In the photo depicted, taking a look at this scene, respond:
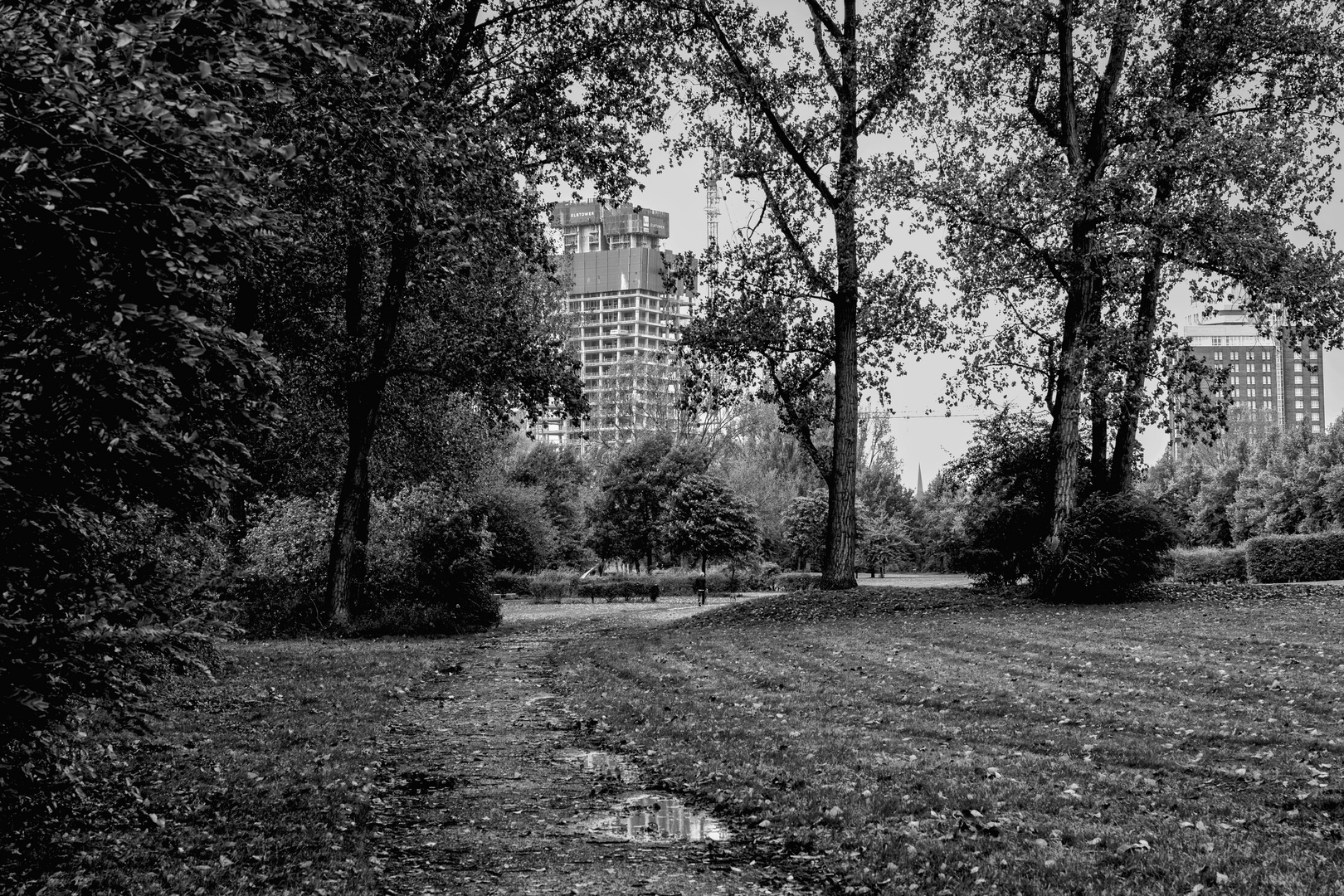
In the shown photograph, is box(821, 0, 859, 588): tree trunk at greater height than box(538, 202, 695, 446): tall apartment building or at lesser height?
lesser

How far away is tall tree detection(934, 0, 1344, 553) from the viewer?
21.6 metres

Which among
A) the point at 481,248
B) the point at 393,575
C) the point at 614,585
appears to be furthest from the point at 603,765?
the point at 614,585

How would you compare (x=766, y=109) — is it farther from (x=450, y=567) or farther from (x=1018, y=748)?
(x=1018, y=748)

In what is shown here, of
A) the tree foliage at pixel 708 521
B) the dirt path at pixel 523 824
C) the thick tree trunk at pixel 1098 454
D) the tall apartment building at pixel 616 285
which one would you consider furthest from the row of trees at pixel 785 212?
the tall apartment building at pixel 616 285

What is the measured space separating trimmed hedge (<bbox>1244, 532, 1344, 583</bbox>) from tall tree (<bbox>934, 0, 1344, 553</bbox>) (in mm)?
7610

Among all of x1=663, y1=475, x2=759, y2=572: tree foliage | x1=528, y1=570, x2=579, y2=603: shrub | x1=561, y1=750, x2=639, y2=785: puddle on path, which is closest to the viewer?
x1=561, y1=750, x2=639, y2=785: puddle on path

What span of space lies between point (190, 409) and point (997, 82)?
26788 mm

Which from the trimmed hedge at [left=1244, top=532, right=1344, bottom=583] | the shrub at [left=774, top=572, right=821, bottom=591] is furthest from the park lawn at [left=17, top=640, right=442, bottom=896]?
the shrub at [left=774, top=572, right=821, bottom=591]

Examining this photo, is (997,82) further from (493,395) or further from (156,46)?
(156,46)

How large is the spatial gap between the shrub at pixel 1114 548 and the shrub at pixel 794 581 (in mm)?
23905

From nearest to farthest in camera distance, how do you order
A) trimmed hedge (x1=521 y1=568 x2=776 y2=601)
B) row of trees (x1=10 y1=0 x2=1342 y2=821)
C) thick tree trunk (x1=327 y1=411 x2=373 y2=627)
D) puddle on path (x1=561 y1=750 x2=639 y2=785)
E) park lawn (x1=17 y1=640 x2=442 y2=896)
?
park lawn (x1=17 y1=640 x2=442 y2=896) → puddle on path (x1=561 y1=750 x2=639 y2=785) → row of trees (x1=10 y1=0 x2=1342 y2=821) → thick tree trunk (x1=327 y1=411 x2=373 y2=627) → trimmed hedge (x1=521 y1=568 x2=776 y2=601)

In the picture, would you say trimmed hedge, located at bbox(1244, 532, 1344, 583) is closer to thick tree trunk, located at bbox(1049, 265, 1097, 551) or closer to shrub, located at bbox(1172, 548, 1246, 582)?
shrub, located at bbox(1172, 548, 1246, 582)

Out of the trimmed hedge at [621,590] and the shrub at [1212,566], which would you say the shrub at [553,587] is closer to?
the trimmed hedge at [621,590]

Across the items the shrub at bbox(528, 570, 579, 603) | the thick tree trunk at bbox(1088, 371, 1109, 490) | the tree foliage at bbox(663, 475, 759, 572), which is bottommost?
the shrub at bbox(528, 570, 579, 603)
